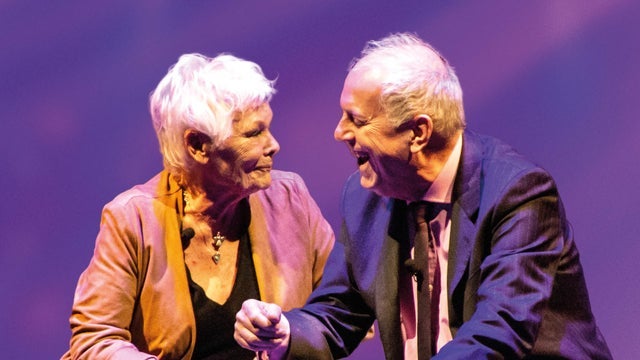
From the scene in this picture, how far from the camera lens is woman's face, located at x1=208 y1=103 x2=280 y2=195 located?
3299 mm

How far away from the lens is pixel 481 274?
262cm

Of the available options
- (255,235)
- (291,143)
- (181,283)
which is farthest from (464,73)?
(181,283)

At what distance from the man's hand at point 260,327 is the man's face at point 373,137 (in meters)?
0.38

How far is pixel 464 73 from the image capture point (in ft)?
12.9

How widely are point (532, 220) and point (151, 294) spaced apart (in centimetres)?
117

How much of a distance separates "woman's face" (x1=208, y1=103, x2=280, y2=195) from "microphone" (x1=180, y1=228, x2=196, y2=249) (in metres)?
0.17

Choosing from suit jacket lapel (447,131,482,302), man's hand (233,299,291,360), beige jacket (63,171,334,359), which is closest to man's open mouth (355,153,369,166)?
suit jacket lapel (447,131,482,302)

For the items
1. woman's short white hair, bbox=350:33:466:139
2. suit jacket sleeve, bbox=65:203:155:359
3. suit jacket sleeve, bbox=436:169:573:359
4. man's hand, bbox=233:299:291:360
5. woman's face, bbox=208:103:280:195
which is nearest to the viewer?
suit jacket sleeve, bbox=436:169:573:359

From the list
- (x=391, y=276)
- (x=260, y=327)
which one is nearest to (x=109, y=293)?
(x=260, y=327)

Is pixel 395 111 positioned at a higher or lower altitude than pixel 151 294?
higher

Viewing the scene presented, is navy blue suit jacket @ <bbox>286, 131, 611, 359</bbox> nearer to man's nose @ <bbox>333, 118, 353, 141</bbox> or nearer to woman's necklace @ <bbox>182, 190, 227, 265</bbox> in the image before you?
man's nose @ <bbox>333, 118, 353, 141</bbox>

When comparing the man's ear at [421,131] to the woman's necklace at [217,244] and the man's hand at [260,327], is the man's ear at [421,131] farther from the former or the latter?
the woman's necklace at [217,244]

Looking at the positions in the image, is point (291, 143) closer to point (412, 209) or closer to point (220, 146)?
point (220, 146)

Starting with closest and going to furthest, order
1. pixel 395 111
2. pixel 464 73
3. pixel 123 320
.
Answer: pixel 395 111, pixel 123 320, pixel 464 73
